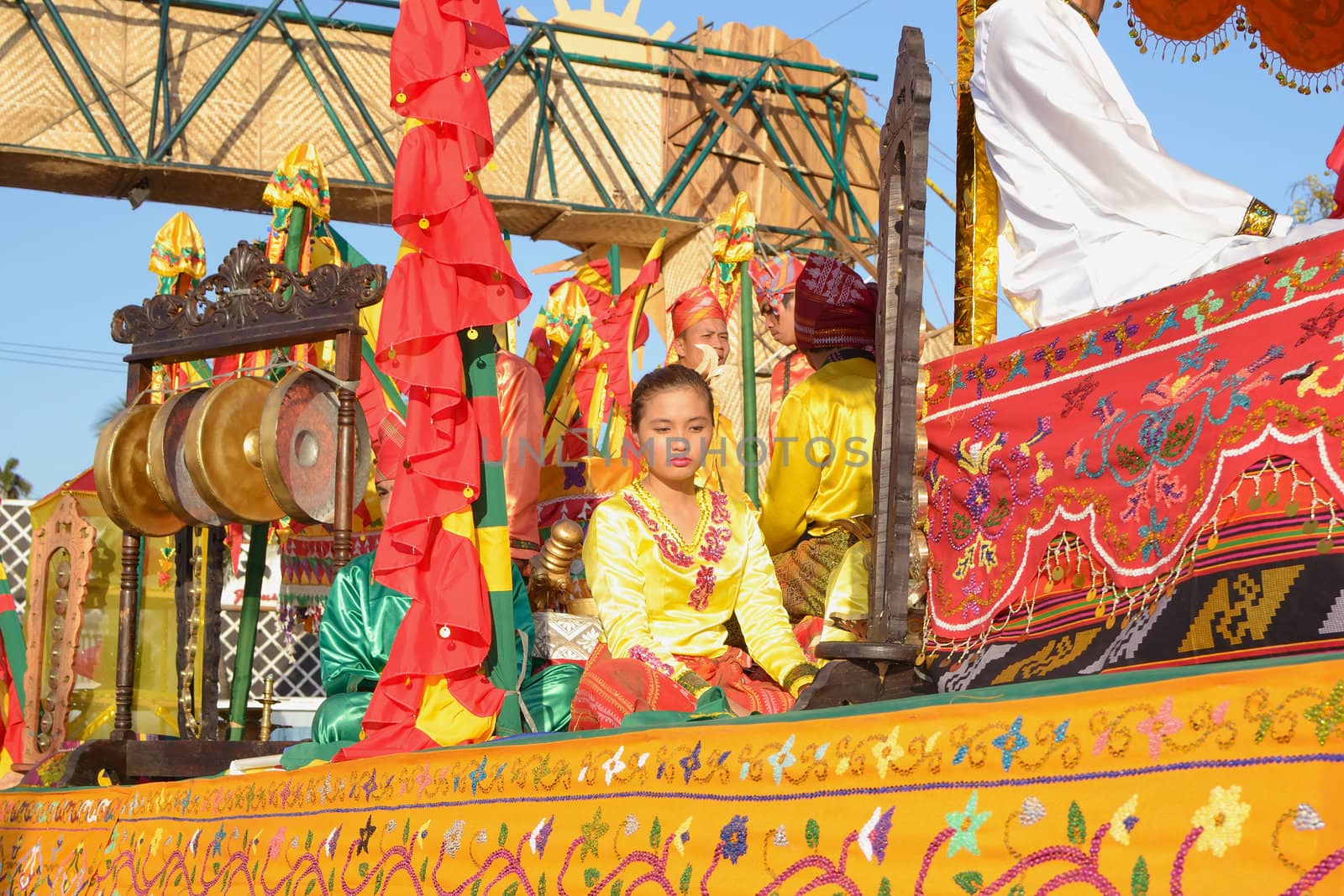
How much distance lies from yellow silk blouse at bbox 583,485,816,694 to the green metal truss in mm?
7270

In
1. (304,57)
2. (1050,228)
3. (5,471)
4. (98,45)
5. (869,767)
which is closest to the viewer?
(869,767)

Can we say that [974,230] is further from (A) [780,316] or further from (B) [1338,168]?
(A) [780,316]

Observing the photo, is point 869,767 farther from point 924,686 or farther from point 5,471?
point 5,471

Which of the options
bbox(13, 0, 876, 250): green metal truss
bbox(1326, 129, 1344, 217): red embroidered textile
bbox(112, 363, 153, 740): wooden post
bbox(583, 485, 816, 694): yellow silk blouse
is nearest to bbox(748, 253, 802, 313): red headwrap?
bbox(13, 0, 876, 250): green metal truss

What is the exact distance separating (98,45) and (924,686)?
9.11 metres

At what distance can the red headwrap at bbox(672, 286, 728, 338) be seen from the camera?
694 cm

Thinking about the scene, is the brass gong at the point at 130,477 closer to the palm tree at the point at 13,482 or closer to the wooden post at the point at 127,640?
the wooden post at the point at 127,640

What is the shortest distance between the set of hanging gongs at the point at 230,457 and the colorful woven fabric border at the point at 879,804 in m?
1.40

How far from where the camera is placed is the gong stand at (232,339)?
423 centimetres

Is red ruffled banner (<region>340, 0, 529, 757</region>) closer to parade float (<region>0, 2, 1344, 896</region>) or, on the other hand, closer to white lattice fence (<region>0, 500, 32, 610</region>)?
parade float (<region>0, 2, 1344, 896</region>)

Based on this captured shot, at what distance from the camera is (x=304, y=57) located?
10.8 meters

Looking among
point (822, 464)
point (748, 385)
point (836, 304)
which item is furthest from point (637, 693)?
point (748, 385)

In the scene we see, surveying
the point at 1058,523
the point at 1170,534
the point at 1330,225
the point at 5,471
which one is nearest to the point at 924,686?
the point at 1058,523

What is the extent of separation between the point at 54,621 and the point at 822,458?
14.8 ft
